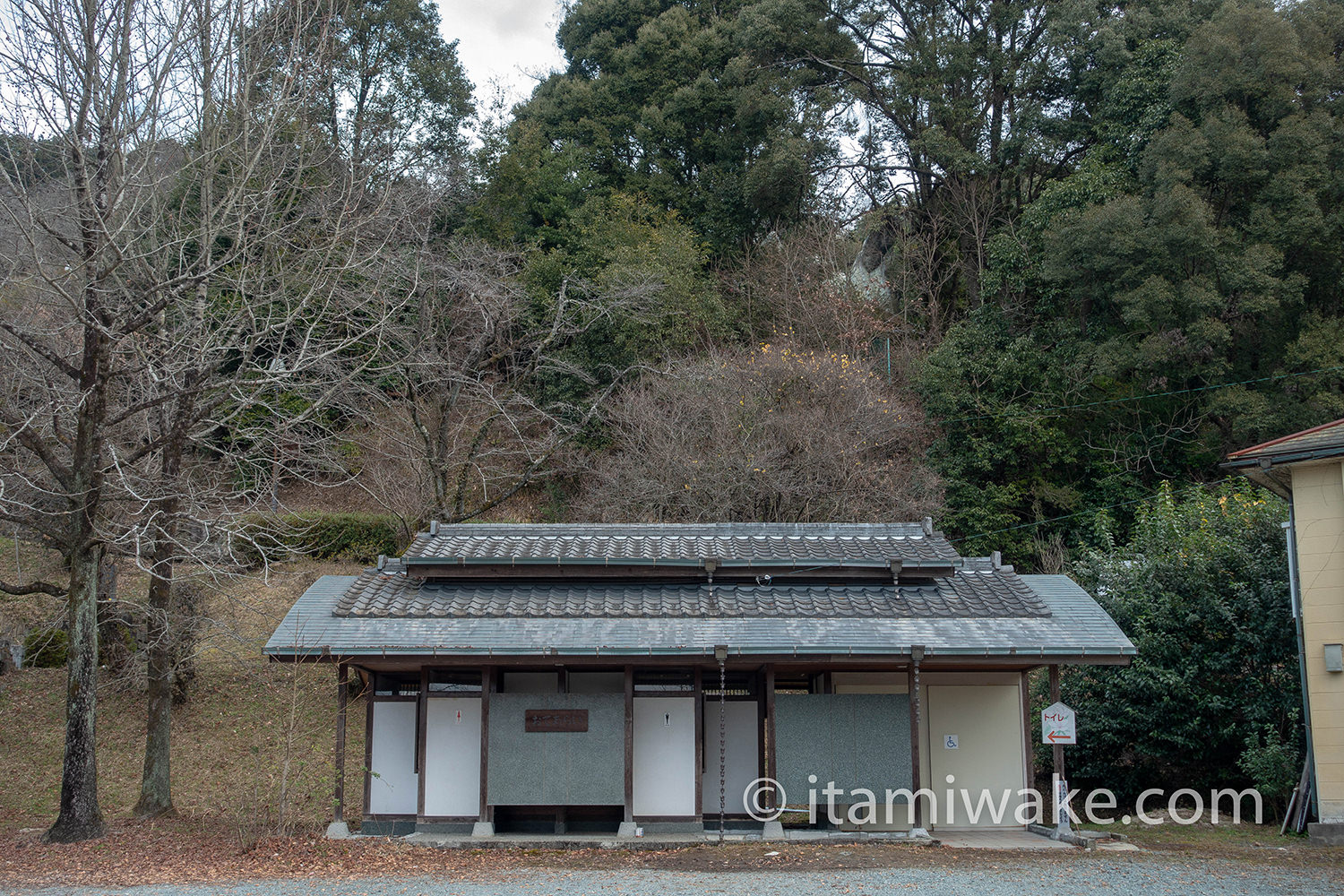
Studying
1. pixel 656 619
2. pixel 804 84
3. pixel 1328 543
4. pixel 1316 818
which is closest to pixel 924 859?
pixel 656 619

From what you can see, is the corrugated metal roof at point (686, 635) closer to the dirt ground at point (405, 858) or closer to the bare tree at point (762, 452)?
the dirt ground at point (405, 858)

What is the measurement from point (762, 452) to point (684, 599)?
7008 mm

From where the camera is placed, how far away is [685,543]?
11859 mm

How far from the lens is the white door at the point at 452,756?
1012 centimetres

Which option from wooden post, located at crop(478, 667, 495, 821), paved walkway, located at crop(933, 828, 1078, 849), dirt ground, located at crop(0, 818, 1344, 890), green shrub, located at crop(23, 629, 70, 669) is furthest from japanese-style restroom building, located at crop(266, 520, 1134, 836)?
green shrub, located at crop(23, 629, 70, 669)

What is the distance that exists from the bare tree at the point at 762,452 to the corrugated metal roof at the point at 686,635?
279 inches

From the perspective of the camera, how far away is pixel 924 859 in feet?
28.9

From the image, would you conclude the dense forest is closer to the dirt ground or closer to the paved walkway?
the dirt ground

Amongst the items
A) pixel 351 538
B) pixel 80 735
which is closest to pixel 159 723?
pixel 80 735

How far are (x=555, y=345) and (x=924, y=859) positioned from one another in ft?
51.2

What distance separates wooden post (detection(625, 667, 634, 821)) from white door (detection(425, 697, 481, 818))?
1.55 m

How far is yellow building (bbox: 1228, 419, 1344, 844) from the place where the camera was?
1047 cm

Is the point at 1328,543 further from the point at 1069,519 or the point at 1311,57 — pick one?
the point at 1311,57

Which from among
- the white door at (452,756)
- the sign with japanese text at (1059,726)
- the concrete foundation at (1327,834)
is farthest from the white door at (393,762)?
the concrete foundation at (1327,834)
